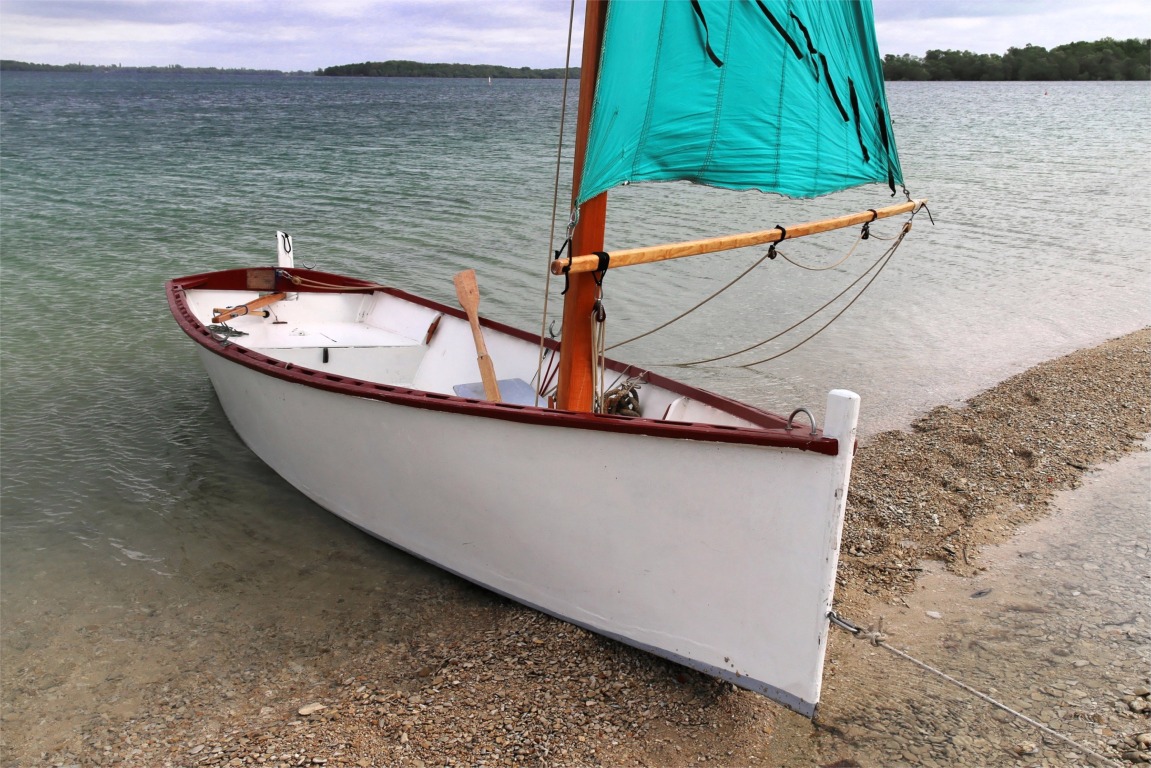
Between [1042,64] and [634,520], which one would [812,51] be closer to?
[634,520]

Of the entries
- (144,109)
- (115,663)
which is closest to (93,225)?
(115,663)

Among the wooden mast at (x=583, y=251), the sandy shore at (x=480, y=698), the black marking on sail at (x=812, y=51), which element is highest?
the black marking on sail at (x=812, y=51)

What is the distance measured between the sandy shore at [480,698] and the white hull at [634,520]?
234mm

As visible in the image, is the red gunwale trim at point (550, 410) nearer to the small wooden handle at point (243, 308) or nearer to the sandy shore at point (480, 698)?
the small wooden handle at point (243, 308)

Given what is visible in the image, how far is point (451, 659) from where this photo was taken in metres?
5.32

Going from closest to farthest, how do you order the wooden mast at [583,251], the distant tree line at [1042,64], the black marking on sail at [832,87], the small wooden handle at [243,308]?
the wooden mast at [583,251] < the black marking on sail at [832,87] < the small wooden handle at [243,308] < the distant tree line at [1042,64]

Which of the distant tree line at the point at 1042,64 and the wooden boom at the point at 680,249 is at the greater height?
the distant tree line at the point at 1042,64

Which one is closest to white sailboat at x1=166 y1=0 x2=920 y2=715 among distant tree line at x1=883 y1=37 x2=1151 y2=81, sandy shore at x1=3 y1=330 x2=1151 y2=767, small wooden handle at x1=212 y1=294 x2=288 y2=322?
sandy shore at x1=3 y1=330 x2=1151 y2=767

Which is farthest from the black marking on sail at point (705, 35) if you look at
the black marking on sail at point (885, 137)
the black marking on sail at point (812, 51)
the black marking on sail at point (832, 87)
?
the black marking on sail at point (885, 137)

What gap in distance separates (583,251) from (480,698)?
2.74 m

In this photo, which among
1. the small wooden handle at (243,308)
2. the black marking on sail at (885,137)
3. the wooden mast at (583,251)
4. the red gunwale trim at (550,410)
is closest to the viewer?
the red gunwale trim at (550,410)

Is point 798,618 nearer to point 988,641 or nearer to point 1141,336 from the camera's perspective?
point 988,641

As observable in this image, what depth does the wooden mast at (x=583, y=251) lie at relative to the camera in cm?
496

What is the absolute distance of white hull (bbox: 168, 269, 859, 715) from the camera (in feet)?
14.2
